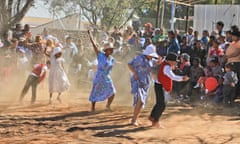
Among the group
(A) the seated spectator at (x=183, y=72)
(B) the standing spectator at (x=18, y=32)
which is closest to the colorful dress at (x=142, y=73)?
(A) the seated spectator at (x=183, y=72)

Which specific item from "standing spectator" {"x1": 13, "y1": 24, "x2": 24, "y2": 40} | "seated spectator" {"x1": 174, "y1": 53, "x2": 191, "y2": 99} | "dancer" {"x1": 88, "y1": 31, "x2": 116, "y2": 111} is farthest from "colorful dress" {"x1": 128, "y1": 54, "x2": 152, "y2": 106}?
"standing spectator" {"x1": 13, "y1": 24, "x2": 24, "y2": 40}

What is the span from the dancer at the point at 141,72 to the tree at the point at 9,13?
892cm

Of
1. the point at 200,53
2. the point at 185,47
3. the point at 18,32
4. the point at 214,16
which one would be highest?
the point at 214,16

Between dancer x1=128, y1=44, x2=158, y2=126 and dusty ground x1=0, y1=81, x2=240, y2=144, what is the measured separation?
1.58 feet

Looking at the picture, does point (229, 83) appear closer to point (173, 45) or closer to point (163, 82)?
point (173, 45)

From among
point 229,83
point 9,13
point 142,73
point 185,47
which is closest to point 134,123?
Answer: point 142,73

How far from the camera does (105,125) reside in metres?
9.66

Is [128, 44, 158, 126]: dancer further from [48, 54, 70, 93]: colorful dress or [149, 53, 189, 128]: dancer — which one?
[48, 54, 70, 93]: colorful dress

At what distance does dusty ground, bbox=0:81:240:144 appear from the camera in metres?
8.39

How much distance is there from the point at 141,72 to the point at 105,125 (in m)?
1.29

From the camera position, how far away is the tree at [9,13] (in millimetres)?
17814

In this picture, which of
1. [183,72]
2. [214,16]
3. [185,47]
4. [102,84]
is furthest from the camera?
[214,16]

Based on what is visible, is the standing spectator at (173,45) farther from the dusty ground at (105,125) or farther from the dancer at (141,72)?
the dancer at (141,72)

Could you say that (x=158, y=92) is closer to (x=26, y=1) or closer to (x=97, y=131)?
(x=97, y=131)
